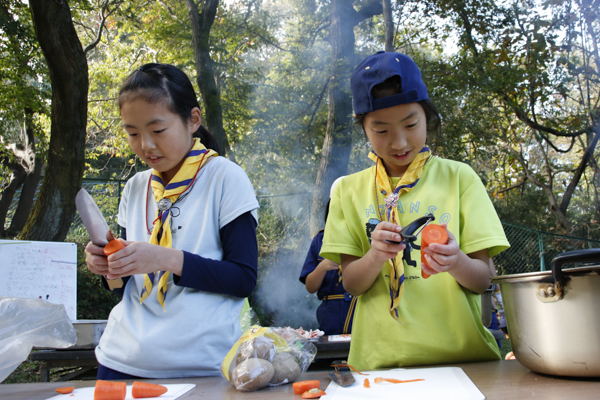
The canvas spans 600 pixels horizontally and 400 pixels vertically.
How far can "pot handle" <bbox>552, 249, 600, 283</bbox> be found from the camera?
0.87m

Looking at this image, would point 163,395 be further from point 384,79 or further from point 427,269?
point 384,79

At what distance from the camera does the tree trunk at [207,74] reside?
860cm

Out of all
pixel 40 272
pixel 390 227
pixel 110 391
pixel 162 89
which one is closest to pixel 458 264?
pixel 390 227

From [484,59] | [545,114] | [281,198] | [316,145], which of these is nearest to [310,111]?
[316,145]

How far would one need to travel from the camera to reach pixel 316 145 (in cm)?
1336

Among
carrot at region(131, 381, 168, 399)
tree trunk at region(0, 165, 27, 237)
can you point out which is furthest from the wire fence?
carrot at region(131, 381, 168, 399)

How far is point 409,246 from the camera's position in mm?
1396

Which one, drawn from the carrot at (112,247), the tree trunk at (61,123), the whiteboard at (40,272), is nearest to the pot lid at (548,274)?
the carrot at (112,247)

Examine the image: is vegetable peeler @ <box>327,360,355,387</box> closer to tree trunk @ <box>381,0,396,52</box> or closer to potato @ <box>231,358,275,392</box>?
potato @ <box>231,358,275,392</box>

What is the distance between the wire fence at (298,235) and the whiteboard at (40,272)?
4.90 meters

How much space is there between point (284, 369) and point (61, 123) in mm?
5755

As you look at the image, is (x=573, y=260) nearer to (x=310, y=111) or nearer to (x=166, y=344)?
(x=166, y=344)

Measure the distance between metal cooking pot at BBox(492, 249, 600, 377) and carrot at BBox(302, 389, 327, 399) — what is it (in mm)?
480

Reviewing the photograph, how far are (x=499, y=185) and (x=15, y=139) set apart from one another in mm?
14300
